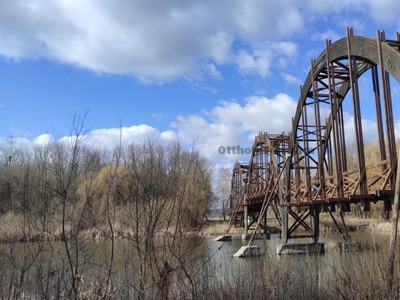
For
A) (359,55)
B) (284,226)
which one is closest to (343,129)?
(359,55)

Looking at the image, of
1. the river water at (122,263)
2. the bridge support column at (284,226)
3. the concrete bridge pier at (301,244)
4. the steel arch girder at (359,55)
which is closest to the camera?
the river water at (122,263)

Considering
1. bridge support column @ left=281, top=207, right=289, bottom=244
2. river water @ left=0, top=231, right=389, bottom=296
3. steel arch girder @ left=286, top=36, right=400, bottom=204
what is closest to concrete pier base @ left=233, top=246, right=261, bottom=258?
bridge support column @ left=281, top=207, right=289, bottom=244

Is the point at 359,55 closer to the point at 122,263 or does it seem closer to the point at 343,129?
the point at 343,129

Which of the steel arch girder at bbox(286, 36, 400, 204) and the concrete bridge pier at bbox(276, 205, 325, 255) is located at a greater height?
the steel arch girder at bbox(286, 36, 400, 204)

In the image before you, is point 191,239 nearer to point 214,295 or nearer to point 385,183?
point 214,295

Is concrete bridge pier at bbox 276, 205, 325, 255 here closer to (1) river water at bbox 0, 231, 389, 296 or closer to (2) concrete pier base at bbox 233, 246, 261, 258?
(2) concrete pier base at bbox 233, 246, 261, 258

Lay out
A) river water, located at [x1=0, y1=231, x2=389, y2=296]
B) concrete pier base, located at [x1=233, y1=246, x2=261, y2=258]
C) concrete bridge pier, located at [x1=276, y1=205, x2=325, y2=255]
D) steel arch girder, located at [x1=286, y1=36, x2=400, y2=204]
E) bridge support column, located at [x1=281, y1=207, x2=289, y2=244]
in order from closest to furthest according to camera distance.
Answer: river water, located at [x1=0, y1=231, x2=389, y2=296], steel arch girder, located at [x1=286, y1=36, x2=400, y2=204], concrete bridge pier, located at [x1=276, y1=205, x2=325, y2=255], concrete pier base, located at [x1=233, y1=246, x2=261, y2=258], bridge support column, located at [x1=281, y1=207, x2=289, y2=244]

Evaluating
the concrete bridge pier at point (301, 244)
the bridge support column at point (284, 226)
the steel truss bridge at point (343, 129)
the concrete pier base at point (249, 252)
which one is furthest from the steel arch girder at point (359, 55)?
the concrete pier base at point (249, 252)

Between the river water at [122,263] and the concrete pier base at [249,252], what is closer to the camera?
the river water at [122,263]

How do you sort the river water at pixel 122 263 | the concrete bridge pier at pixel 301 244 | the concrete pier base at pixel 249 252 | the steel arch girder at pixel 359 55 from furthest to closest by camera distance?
the concrete pier base at pixel 249 252 < the concrete bridge pier at pixel 301 244 < the steel arch girder at pixel 359 55 < the river water at pixel 122 263

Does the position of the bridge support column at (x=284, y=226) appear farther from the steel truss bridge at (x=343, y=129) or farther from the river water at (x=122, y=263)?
the river water at (x=122, y=263)

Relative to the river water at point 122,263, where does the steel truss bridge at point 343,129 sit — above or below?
above

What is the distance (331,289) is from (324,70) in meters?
11.2

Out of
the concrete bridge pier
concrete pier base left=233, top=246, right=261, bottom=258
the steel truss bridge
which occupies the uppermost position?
the steel truss bridge
